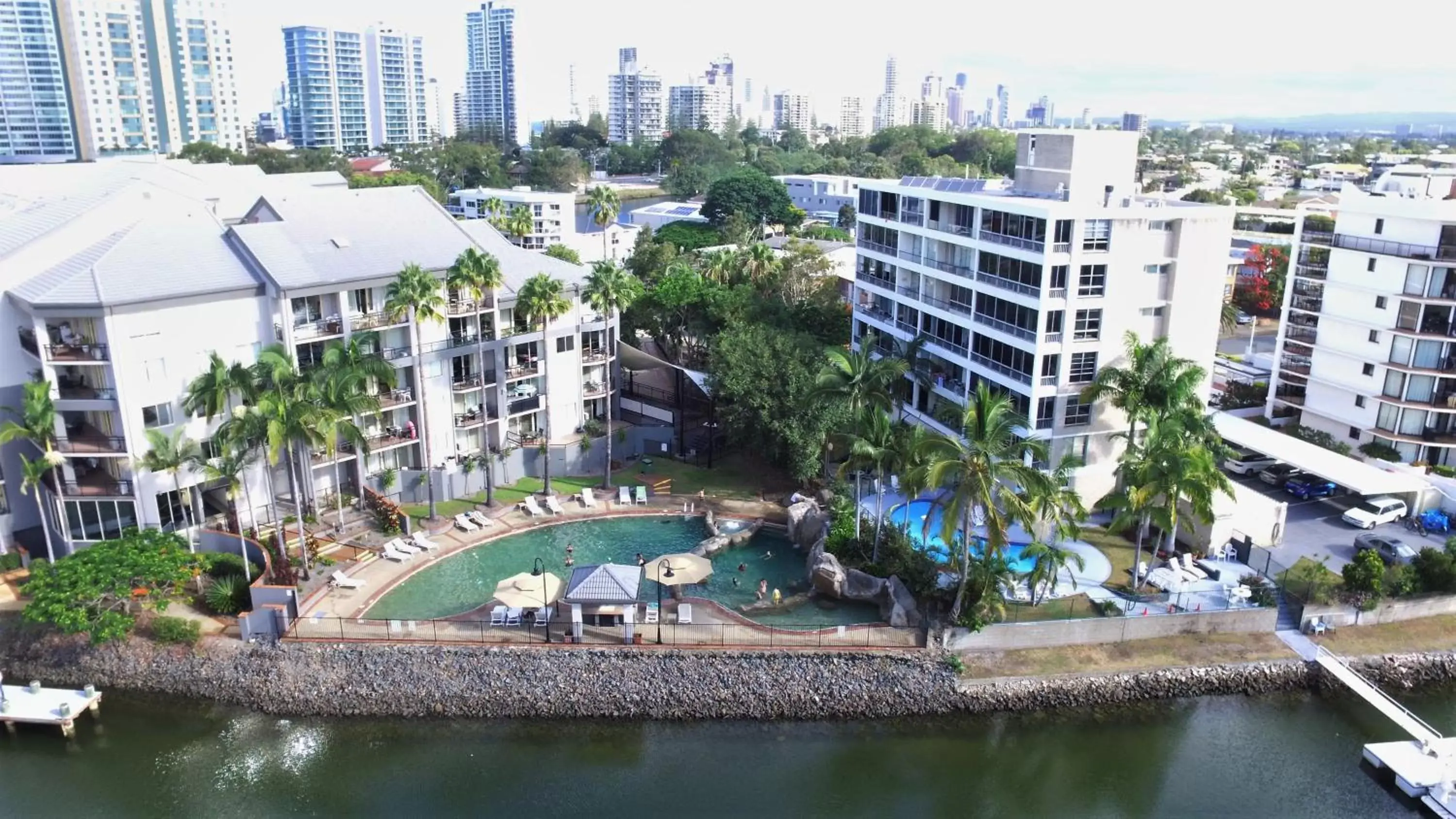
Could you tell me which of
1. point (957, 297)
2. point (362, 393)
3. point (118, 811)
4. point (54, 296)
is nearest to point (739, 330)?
point (957, 297)

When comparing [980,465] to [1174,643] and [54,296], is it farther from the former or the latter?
[54,296]

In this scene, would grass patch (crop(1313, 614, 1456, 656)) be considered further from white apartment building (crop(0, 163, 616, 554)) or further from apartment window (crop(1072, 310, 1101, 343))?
white apartment building (crop(0, 163, 616, 554))

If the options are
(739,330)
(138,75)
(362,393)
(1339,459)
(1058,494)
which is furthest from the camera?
(138,75)

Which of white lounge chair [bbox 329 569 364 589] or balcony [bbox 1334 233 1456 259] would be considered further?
balcony [bbox 1334 233 1456 259]

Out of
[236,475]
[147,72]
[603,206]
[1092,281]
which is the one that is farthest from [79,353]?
[147,72]

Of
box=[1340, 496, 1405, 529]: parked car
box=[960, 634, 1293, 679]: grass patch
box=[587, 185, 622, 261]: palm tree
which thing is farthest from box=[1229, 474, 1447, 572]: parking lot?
box=[587, 185, 622, 261]: palm tree

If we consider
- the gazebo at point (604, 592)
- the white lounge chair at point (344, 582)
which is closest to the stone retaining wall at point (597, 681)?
the gazebo at point (604, 592)
